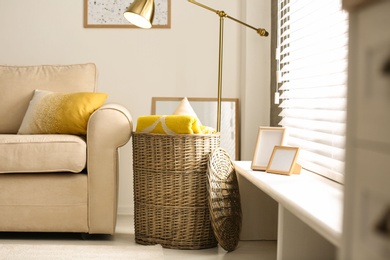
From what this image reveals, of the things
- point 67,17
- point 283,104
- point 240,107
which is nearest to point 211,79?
point 240,107

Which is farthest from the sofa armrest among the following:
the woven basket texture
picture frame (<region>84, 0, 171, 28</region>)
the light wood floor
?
picture frame (<region>84, 0, 171, 28</region>)

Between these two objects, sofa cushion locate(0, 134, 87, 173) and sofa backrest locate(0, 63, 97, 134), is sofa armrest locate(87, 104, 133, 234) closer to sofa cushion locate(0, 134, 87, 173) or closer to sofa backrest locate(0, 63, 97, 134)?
sofa cushion locate(0, 134, 87, 173)

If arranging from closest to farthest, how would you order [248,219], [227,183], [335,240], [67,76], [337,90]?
[335,240] < [337,90] < [227,183] < [248,219] < [67,76]

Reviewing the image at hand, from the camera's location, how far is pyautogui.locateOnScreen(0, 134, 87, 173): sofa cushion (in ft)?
9.38

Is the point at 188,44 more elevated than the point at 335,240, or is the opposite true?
the point at 188,44

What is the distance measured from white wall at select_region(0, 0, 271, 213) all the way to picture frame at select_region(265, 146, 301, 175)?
119cm

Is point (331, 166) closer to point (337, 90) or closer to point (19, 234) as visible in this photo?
point (337, 90)

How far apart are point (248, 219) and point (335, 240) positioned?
166 cm

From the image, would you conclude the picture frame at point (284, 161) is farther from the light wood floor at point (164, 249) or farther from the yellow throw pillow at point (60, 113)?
the yellow throw pillow at point (60, 113)

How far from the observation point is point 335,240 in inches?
57.1

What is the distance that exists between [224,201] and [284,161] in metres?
0.33

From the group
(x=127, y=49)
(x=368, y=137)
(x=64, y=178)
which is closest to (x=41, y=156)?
(x=64, y=178)

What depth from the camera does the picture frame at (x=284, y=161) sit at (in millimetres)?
2660

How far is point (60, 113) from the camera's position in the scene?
125 inches
